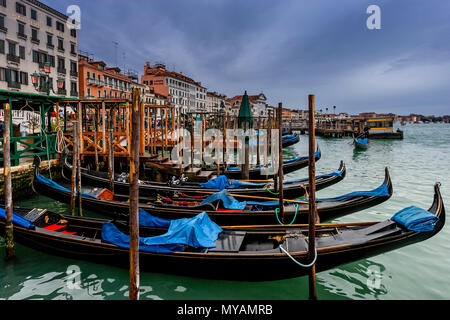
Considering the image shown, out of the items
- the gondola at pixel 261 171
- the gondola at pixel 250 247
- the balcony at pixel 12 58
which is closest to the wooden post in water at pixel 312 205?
the gondola at pixel 250 247

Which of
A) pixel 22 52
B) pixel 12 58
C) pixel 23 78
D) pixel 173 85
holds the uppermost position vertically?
pixel 173 85

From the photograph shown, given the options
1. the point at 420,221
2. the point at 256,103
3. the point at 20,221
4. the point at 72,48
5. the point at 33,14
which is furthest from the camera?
the point at 256,103

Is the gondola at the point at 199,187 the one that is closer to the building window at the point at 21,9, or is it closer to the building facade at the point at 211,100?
the building window at the point at 21,9

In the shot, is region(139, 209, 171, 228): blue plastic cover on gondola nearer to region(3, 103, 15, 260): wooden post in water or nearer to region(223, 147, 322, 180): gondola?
region(3, 103, 15, 260): wooden post in water

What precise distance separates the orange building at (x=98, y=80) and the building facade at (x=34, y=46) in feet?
4.88

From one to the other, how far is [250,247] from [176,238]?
1059mm

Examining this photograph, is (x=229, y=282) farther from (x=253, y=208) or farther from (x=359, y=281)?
(x=253, y=208)

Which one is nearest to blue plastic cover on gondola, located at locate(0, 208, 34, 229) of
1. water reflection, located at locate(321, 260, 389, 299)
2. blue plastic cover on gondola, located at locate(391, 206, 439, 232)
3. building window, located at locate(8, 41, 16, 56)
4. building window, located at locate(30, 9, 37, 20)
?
water reflection, located at locate(321, 260, 389, 299)

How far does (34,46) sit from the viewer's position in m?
22.1

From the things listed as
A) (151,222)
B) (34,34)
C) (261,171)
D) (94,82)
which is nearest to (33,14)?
(34,34)

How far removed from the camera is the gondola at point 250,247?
3572 millimetres

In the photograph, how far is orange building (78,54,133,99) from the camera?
27.5m

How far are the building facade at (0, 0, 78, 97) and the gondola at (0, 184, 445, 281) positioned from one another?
17254mm
